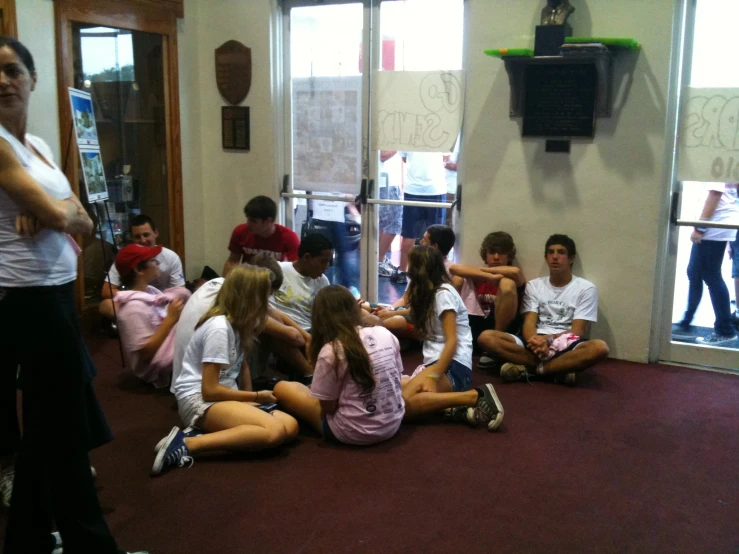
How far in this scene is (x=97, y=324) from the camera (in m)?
4.66

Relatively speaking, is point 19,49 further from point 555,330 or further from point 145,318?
point 555,330

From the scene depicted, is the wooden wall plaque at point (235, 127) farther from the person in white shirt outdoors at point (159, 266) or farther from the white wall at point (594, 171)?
the white wall at point (594, 171)

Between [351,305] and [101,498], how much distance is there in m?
1.14

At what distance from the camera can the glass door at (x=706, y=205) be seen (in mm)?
3910

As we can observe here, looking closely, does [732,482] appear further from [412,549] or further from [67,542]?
[67,542]

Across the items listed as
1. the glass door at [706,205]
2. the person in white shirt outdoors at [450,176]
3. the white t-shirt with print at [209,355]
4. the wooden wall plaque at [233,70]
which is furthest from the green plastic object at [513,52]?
the white t-shirt with print at [209,355]

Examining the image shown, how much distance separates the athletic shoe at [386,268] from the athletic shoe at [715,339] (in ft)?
6.40

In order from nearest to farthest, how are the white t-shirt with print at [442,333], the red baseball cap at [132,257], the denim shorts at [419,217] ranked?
the white t-shirt with print at [442,333]
the red baseball cap at [132,257]
the denim shorts at [419,217]

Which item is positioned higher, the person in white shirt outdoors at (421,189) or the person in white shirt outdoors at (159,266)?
the person in white shirt outdoors at (421,189)

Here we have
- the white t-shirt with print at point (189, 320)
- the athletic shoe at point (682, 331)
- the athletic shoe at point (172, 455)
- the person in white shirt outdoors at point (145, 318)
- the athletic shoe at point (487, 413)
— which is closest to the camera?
the athletic shoe at point (172, 455)

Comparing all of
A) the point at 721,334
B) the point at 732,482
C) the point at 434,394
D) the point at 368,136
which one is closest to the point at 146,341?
the point at 434,394

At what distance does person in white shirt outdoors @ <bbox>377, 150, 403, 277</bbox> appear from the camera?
485 cm

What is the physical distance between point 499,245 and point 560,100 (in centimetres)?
88

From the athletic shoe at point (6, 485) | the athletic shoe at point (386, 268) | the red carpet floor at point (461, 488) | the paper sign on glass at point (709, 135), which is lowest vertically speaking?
the red carpet floor at point (461, 488)
